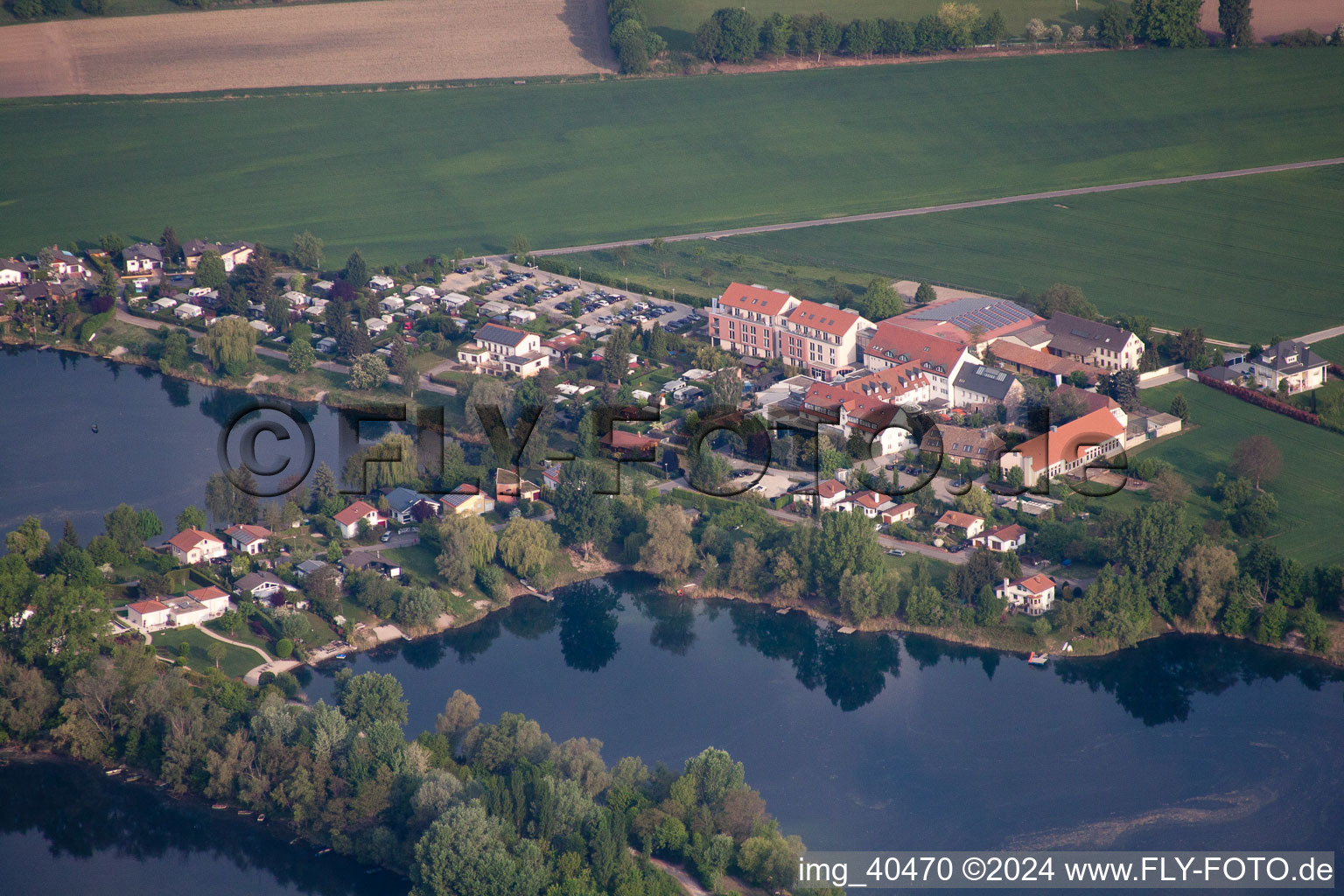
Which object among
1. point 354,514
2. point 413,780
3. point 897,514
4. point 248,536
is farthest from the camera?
point 354,514

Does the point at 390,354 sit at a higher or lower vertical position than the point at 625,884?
higher

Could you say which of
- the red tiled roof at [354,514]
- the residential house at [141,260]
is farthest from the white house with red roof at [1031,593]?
the residential house at [141,260]

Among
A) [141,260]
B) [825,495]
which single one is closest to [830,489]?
[825,495]

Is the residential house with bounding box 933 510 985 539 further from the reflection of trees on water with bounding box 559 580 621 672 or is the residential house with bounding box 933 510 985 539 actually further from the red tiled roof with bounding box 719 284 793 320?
the red tiled roof with bounding box 719 284 793 320

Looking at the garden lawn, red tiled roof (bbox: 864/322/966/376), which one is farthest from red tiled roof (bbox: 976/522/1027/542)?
the garden lawn

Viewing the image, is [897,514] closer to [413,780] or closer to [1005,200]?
[413,780]

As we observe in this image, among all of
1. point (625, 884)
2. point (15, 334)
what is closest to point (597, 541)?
point (625, 884)

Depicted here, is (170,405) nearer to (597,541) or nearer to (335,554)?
(335,554)
